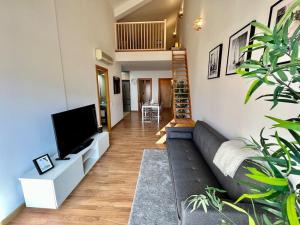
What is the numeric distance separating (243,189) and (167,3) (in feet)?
23.8

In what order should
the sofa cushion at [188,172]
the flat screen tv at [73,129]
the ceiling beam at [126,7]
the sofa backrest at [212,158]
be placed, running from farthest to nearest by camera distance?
the ceiling beam at [126,7] < the flat screen tv at [73,129] < the sofa cushion at [188,172] < the sofa backrest at [212,158]

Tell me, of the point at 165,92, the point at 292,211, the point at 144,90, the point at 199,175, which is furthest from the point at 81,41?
the point at 165,92

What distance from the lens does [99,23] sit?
4086 mm

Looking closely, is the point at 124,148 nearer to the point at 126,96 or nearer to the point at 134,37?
the point at 134,37

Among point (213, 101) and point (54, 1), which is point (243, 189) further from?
point (54, 1)

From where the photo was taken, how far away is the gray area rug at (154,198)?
1.66 m

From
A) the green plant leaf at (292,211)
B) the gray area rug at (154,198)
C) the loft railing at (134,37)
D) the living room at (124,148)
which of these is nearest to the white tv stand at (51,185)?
the living room at (124,148)

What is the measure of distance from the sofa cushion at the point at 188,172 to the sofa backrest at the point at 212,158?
72mm

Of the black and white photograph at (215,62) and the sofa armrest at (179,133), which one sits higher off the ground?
the black and white photograph at (215,62)

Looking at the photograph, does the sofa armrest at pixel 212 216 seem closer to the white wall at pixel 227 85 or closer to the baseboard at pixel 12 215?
the white wall at pixel 227 85

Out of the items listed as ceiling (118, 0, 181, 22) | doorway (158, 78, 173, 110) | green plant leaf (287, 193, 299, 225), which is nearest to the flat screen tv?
green plant leaf (287, 193, 299, 225)

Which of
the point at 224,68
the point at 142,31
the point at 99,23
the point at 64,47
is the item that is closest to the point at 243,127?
the point at 224,68

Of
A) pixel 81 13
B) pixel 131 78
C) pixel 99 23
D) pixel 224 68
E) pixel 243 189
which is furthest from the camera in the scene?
pixel 131 78

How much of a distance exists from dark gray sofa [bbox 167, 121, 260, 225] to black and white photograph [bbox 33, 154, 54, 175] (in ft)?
5.13
